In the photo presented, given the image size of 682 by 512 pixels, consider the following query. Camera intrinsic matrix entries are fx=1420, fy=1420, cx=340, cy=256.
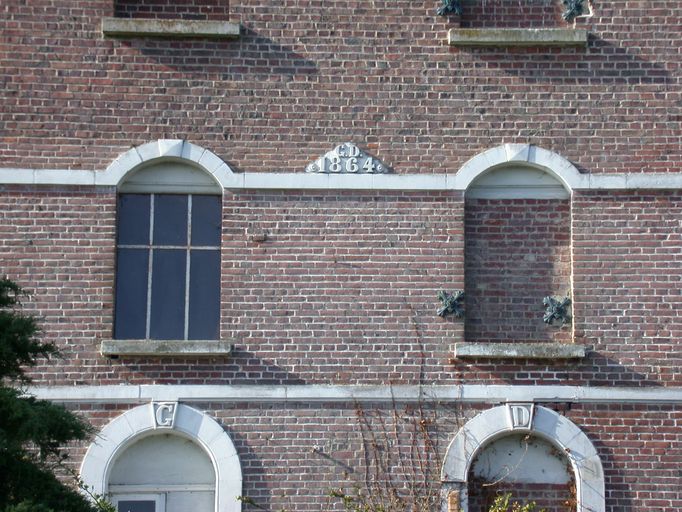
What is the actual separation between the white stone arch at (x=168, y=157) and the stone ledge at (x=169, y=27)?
3.83 ft

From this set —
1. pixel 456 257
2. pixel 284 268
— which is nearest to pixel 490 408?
pixel 456 257

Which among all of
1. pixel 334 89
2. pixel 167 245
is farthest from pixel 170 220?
pixel 334 89

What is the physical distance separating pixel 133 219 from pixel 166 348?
1539mm

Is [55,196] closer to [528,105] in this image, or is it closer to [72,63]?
[72,63]

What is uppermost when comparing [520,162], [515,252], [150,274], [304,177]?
[520,162]

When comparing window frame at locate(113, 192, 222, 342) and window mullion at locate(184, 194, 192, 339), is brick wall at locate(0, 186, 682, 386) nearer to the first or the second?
window frame at locate(113, 192, 222, 342)

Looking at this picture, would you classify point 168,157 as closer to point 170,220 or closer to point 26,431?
point 170,220

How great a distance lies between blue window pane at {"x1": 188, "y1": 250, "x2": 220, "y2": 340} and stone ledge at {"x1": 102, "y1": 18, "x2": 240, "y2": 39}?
230 centimetres

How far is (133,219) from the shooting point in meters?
14.8

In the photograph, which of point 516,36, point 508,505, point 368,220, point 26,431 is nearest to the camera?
point 26,431

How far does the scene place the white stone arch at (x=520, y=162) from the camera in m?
14.7

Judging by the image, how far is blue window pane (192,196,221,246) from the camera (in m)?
14.8

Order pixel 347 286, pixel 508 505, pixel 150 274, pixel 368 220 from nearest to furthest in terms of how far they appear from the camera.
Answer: pixel 508 505 < pixel 347 286 < pixel 368 220 < pixel 150 274

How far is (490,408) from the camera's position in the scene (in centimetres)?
1411
